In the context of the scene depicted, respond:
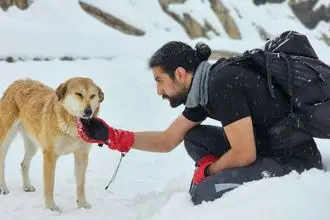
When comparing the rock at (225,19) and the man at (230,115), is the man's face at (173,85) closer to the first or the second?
the man at (230,115)

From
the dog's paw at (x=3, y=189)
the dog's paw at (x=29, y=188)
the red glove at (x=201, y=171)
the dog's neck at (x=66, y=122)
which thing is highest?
the dog's neck at (x=66, y=122)

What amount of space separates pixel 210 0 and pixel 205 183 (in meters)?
16.5

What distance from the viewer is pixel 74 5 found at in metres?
13.1

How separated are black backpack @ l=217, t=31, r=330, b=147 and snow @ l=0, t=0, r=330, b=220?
329 mm

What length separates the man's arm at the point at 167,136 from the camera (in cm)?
413

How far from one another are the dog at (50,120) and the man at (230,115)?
45cm

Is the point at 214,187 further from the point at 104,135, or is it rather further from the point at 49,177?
the point at 49,177

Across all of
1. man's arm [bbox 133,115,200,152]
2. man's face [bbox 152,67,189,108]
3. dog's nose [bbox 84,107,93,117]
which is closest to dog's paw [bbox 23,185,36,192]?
dog's nose [bbox 84,107,93,117]

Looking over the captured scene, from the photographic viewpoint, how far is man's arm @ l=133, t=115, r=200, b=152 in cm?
413

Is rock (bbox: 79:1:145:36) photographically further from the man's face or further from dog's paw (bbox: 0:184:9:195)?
the man's face

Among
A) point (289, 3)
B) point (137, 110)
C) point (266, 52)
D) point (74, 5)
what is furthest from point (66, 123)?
point (289, 3)

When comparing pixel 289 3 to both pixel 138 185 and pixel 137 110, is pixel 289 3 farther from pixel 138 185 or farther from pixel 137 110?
pixel 138 185

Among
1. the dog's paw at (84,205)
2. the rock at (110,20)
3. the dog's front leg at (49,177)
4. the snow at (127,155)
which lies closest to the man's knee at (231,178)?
the snow at (127,155)

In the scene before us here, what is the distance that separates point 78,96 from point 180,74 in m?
1.07
